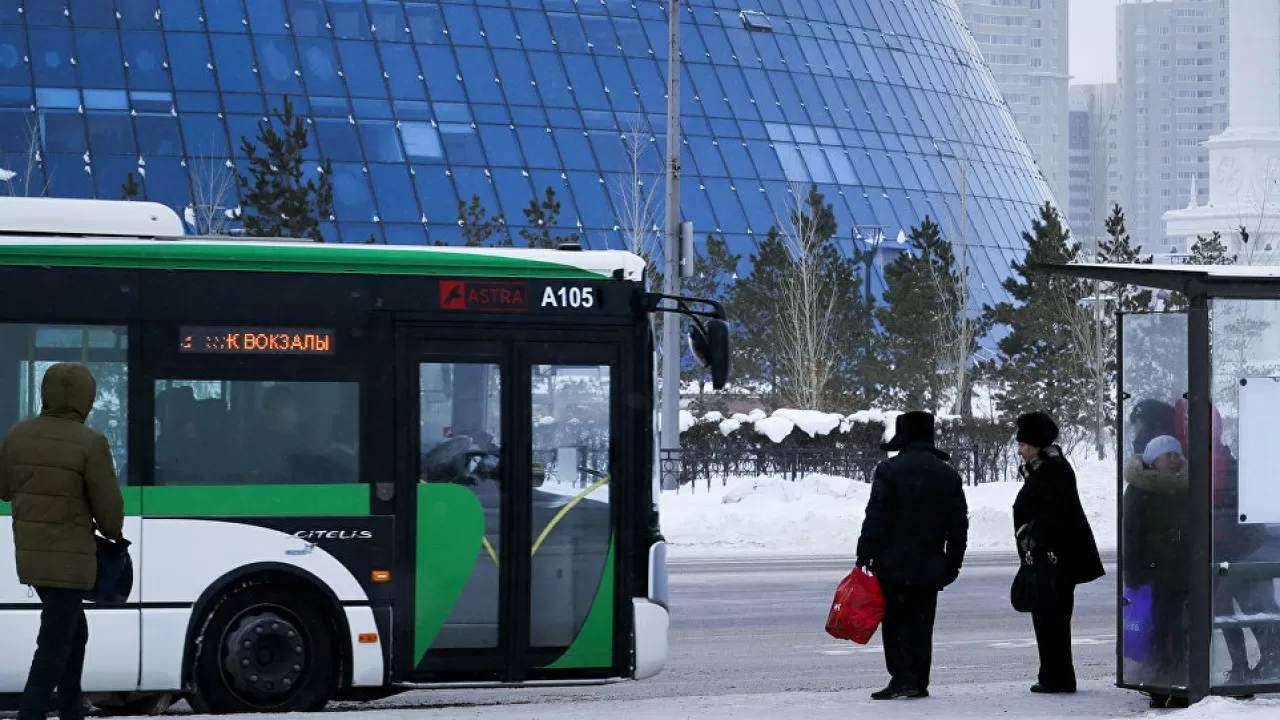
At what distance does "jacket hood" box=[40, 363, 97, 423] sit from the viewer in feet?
27.6

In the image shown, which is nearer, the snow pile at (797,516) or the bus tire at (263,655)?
the bus tire at (263,655)

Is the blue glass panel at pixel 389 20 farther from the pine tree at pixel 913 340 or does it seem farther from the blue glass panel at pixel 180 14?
the pine tree at pixel 913 340

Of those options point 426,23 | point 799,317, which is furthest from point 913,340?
point 426,23

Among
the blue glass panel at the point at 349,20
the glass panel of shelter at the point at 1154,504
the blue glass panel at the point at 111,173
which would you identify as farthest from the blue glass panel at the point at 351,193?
the glass panel of shelter at the point at 1154,504

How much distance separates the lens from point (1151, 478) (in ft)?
33.0

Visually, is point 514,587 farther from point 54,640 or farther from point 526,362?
point 54,640

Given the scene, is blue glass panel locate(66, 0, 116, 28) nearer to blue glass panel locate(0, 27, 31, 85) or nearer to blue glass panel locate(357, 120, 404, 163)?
blue glass panel locate(0, 27, 31, 85)

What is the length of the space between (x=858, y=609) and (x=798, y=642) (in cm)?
407

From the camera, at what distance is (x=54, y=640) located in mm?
8438

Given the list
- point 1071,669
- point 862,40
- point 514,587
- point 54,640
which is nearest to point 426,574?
point 514,587

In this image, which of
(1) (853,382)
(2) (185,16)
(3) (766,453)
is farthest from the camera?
(2) (185,16)

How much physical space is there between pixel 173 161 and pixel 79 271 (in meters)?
34.8

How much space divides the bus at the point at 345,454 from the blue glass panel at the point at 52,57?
36322 mm

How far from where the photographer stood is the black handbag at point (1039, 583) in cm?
1053
